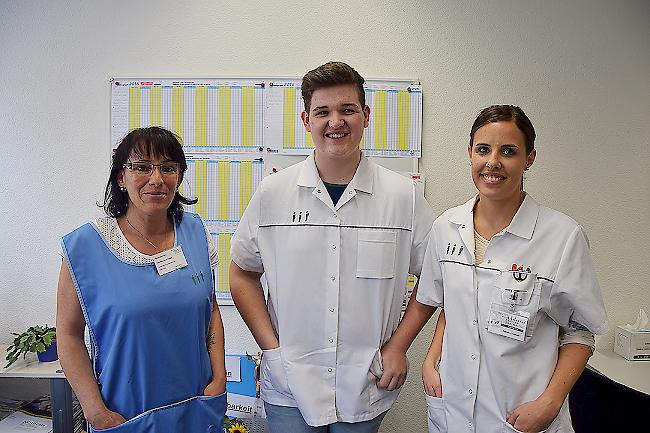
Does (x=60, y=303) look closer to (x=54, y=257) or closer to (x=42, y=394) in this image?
(x=54, y=257)

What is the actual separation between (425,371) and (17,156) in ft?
7.69

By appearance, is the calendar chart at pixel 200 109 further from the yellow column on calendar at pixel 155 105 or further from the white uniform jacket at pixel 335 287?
the white uniform jacket at pixel 335 287

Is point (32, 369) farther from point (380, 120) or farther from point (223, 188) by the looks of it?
point (380, 120)

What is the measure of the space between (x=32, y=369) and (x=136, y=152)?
4.65 ft

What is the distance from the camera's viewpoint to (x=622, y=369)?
228cm

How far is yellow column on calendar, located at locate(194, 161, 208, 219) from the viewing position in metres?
2.67

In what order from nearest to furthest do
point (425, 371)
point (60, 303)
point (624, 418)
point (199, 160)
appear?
point (60, 303) → point (425, 371) → point (624, 418) → point (199, 160)

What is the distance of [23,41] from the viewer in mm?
2711

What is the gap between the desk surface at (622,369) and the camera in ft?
6.85

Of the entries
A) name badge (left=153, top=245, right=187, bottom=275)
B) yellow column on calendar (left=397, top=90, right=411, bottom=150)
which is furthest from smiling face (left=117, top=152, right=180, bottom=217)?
yellow column on calendar (left=397, top=90, right=411, bottom=150)

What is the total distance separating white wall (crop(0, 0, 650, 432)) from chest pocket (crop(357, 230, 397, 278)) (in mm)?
950

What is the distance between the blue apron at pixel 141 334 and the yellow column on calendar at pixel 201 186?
1.08m

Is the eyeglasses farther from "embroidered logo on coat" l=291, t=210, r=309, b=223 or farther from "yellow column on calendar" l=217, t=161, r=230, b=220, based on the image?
"yellow column on calendar" l=217, t=161, r=230, b=220

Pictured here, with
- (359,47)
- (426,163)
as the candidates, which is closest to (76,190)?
(359,47)
